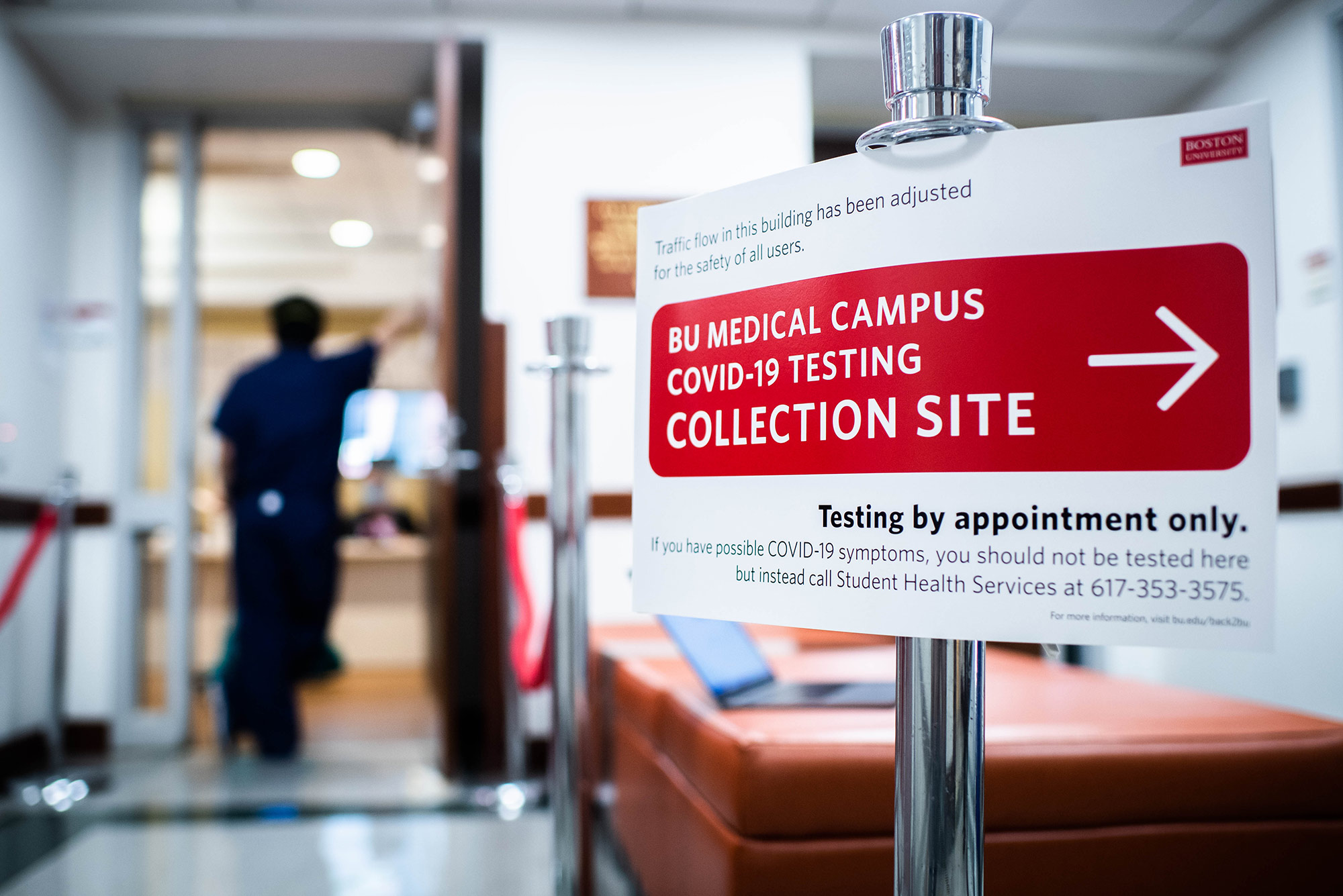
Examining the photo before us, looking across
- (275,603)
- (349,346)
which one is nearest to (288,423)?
(275,603)

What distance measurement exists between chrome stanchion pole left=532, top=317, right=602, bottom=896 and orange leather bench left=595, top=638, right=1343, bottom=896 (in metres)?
0.29

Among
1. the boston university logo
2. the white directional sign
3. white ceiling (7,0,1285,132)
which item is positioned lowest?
the white directional sign

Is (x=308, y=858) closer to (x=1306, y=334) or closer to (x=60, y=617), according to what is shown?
(x=60, y=617)

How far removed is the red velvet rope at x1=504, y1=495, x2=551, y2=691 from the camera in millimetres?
2646

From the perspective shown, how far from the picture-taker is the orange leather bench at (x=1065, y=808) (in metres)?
1.11

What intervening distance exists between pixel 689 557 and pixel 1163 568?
0.32 metres

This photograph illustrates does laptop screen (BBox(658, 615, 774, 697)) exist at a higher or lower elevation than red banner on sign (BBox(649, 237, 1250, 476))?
lower

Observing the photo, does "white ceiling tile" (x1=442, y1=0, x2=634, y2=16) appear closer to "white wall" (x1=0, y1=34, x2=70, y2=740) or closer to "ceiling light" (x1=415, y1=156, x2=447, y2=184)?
"ceiling light" (x1=415, y1=156, x2=447, y2=184)

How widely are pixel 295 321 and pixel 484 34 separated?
1.28m

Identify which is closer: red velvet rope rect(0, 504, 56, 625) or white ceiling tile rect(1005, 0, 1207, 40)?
red velvet rope rect(0, 504, 56, 625)

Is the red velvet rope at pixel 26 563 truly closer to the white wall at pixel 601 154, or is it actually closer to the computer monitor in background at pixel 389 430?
the white wall at pixel 601 154

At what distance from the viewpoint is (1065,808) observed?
1137 millimetres

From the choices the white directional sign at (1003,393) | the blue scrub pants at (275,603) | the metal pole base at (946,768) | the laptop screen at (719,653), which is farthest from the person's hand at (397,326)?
the metal pole base at (946,768)

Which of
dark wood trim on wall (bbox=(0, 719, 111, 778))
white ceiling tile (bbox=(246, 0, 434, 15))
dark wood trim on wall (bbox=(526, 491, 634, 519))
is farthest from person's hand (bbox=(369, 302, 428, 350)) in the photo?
dark wood trim on wall (bbox=(0, 719, 111, 778))
